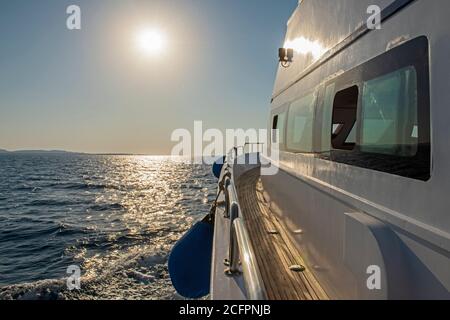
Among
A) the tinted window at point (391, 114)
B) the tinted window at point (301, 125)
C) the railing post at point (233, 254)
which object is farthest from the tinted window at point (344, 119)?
the railing post at point (233, 254)

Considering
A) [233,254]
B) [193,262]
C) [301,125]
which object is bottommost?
[193,262]

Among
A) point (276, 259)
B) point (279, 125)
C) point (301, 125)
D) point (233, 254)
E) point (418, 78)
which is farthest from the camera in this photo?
point (279, 125)

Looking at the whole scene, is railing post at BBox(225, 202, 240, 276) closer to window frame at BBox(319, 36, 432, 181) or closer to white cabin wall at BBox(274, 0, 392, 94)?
window frame at BBox(319, 36, 432, 181)

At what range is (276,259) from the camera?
14.6ft

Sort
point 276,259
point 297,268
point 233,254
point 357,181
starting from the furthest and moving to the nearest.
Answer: point 276,259 < point 297,268 < point 357,181 < point 233,254

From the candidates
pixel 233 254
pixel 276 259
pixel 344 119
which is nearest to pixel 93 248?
pixel 276 259

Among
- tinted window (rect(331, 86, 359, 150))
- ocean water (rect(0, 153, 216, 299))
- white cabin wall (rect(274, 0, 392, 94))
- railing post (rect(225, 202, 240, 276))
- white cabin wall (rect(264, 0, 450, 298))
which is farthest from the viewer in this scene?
ocean water (rect(0, 153, 216, 299))

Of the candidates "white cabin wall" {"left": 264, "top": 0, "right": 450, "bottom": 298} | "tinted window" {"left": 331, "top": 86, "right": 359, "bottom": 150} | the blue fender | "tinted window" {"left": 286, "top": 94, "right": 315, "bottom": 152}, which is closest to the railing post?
"white cabin wall" {"left": 264, "top": 0, "right": 450, "bottom": 298}

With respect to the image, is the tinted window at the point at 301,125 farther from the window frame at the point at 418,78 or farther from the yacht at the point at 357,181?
the window frame at the point at 418,78

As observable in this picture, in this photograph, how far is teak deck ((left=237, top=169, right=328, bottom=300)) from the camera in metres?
3.53

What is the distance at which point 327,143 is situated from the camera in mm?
3977

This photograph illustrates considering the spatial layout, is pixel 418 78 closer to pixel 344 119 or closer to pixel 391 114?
pixel 391 114

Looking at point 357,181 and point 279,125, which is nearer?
point 357,181
